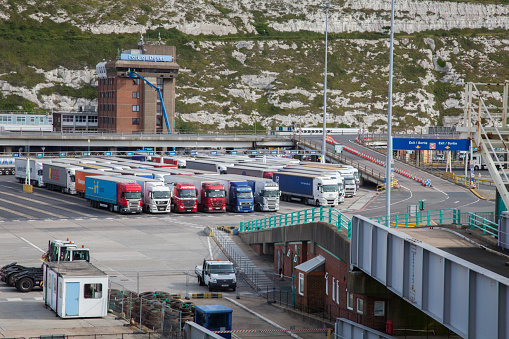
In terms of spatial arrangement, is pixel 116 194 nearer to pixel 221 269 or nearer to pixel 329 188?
pixel 329 188

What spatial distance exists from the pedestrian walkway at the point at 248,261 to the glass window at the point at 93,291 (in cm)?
987

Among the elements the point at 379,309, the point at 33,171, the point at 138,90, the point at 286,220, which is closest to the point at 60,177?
the point at 33,171

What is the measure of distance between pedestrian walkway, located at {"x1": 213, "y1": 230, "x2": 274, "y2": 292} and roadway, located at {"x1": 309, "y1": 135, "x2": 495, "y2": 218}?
15143mm

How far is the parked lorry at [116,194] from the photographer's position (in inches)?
2397

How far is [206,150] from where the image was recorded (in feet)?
407

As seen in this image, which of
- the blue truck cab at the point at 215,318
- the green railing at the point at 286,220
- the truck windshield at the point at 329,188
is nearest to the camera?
the blue truck cab at the point at 215,318

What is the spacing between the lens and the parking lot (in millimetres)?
30837

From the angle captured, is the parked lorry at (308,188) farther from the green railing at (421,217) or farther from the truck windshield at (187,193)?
the green railing at (421,217)

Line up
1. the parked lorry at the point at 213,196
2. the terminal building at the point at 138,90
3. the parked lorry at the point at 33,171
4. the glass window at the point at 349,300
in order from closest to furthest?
the glass window at the point at 349,300
the parked lorry at the point at 213,196
the parked lorry at the point at 33,171
the terminal building at the point at 138,90

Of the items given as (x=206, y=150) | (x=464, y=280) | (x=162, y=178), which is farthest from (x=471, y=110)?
(x=206, y=150)

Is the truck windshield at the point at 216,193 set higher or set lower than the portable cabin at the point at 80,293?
higher

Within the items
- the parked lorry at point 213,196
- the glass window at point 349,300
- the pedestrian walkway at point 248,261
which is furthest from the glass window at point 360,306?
the parked lorry at point 213,196

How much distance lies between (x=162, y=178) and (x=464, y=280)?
5447cm

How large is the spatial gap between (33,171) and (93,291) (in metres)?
58.8
